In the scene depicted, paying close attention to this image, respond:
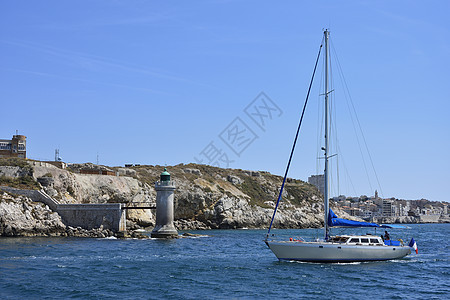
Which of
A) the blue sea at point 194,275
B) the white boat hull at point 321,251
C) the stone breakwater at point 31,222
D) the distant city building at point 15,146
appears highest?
the distant city building at point 15,146

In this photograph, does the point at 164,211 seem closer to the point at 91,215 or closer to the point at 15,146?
the point at 91,215

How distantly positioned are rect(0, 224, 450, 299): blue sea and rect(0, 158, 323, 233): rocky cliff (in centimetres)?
2497

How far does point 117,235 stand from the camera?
201ft

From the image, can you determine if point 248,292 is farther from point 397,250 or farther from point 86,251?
point 86,251

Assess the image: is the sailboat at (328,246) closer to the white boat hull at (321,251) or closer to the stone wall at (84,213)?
the white boat hull at (321,251)

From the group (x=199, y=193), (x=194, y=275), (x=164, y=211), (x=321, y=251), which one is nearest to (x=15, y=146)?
(x=199, y=193)

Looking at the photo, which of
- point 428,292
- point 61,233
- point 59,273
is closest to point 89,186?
point 61,233

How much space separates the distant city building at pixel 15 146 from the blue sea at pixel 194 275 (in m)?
57.9

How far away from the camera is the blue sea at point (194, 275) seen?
28016mm

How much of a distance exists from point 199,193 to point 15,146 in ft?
136

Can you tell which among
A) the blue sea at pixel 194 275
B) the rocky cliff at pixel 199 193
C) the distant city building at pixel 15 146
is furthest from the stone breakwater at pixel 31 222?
the distant city building at pixel 15 146

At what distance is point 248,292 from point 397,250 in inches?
752

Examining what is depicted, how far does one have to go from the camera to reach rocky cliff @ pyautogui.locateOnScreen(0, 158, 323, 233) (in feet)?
237

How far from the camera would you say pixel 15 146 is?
339 feet
